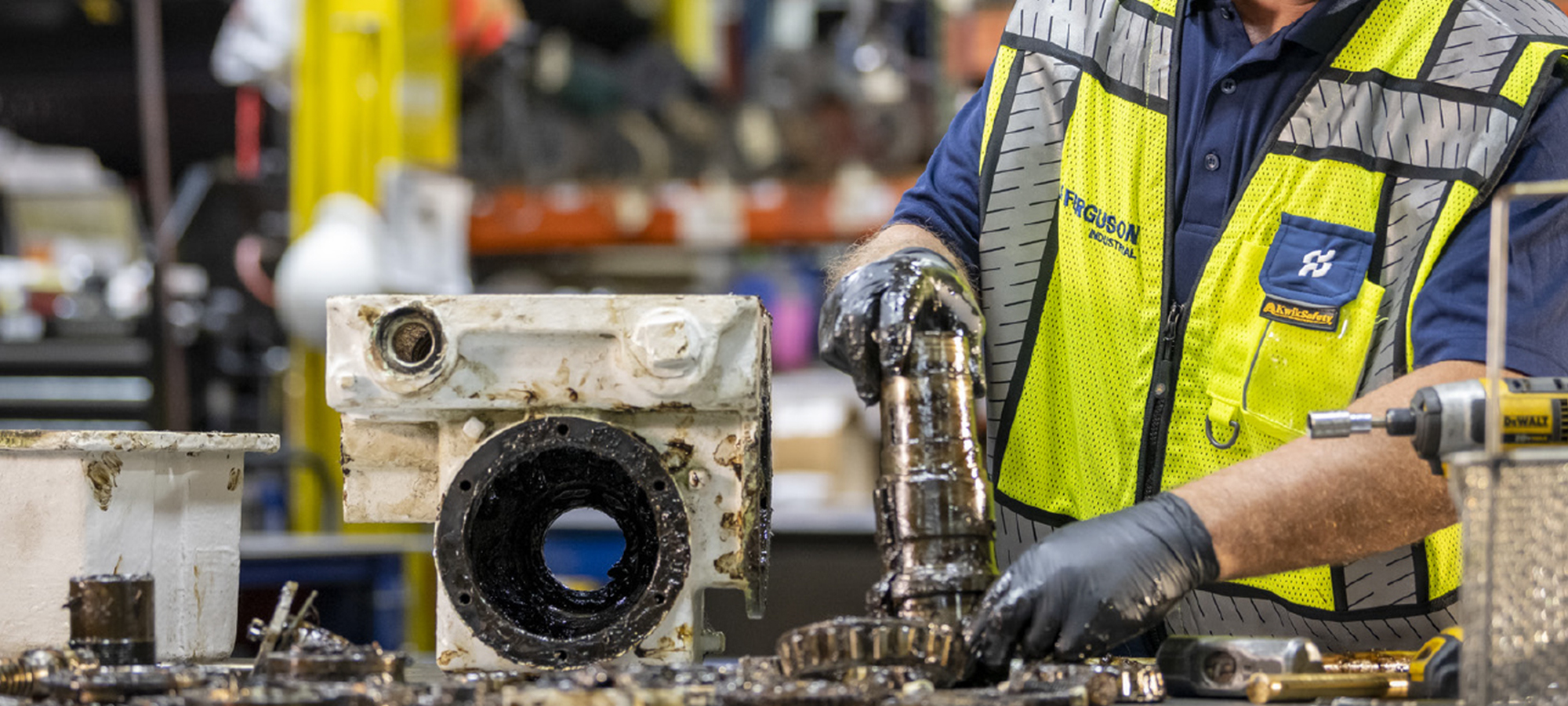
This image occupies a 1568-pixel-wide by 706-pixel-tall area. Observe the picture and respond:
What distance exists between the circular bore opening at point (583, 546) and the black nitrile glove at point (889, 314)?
6.72 ft

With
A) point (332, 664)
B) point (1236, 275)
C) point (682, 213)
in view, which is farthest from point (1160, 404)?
point (682, 213)

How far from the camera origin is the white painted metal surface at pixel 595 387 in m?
1.22

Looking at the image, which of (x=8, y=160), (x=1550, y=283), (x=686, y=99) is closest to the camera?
(x=1550, y=283)

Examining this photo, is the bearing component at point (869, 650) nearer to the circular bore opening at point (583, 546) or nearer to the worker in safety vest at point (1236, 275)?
the worker in safety vest at point (1236, 275)

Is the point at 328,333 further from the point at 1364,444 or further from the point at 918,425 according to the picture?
the point at 1364,444

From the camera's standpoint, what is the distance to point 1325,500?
1310mm

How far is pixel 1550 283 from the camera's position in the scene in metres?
1.42

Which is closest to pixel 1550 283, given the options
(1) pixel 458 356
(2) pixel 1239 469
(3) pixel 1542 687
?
(2) pixel 1239 469

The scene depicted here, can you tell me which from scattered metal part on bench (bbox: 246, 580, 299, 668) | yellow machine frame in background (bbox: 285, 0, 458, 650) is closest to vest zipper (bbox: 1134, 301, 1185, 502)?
scattered metal part on bench (bbox: 246, 580, 299, 668)

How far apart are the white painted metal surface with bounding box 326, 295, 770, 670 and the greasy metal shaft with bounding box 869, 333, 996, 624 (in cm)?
13

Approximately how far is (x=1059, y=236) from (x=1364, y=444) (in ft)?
1.58

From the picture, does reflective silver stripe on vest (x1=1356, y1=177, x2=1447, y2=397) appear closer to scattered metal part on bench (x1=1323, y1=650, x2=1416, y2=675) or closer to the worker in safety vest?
the worker in safety vest

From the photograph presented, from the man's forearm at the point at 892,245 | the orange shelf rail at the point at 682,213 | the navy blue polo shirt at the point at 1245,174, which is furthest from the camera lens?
the orange shelf rail at the point at 682,213

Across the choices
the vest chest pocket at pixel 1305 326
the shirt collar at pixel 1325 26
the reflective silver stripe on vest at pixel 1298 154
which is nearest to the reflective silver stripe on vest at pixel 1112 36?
the reflective silver stripe on vest at pixel 1298 154
